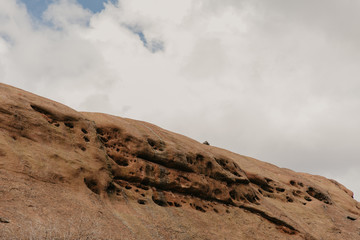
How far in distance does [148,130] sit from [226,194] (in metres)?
6.57

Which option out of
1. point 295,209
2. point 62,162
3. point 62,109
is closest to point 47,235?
point 62,162

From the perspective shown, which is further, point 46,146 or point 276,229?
point 276,229

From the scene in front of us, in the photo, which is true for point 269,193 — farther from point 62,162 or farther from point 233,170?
point 62,162

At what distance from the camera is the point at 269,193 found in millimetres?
27516

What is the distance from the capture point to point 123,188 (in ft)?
57.1

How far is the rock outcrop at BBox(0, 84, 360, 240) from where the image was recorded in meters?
12.2

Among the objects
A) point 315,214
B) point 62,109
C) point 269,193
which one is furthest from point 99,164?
point 315,214

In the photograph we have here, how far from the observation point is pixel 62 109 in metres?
18.0

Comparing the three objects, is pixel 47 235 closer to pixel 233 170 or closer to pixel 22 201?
pixel 22 201

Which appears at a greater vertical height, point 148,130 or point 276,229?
point 148,130

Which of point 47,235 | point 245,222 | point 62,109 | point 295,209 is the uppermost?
point 62,109

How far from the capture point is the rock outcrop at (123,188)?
480 inches

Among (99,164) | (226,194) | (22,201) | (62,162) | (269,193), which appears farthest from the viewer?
(269,193)

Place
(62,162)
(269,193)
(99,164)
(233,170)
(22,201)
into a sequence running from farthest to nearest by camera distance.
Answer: (269,193) → (233,170) → (99,164) → (62,162) → (22,201)
